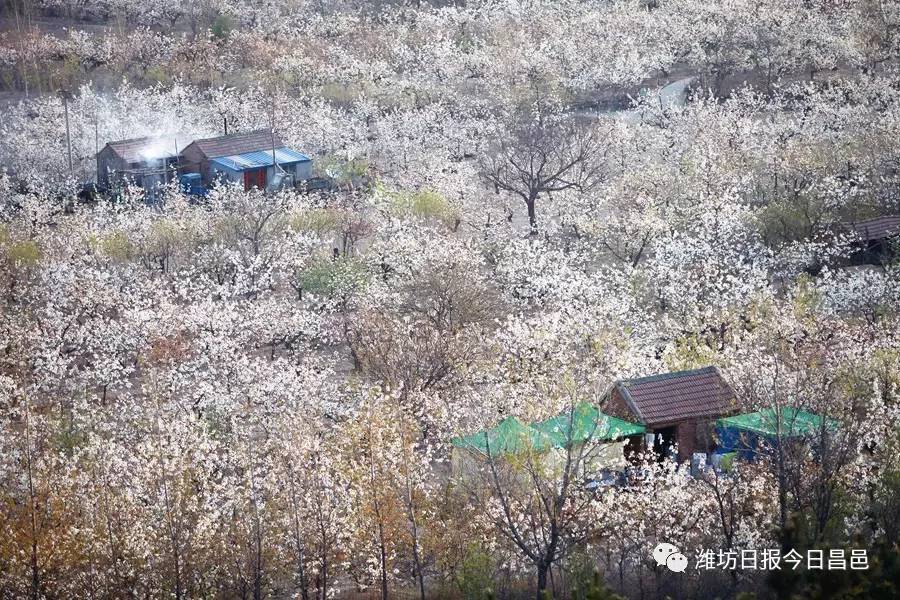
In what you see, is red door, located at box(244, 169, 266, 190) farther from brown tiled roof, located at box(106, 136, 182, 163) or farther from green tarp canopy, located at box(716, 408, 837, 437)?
green tarp canopy, located at box(716, 408, 837, 437)

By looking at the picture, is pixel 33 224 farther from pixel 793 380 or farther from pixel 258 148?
pixel 793 380

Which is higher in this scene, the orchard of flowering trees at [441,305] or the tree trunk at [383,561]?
the orchard of flowering trees at [441,305]

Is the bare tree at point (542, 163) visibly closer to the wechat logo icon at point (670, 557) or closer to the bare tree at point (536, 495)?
the bare tree at point (536, 495)

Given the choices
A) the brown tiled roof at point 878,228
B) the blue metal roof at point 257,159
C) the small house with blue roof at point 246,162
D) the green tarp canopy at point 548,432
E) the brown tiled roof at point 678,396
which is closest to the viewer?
the green tarp canopy at point 548,432

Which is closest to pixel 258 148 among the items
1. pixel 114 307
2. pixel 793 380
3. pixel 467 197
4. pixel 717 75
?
pixel 467 197

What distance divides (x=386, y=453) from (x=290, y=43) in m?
50.8

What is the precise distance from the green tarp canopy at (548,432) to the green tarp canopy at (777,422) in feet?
6.89

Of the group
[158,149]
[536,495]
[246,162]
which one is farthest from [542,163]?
[536,495]

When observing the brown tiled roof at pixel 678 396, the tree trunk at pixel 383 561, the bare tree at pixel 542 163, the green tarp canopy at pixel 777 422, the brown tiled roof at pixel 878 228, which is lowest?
the tree trunk at pixel 383 561

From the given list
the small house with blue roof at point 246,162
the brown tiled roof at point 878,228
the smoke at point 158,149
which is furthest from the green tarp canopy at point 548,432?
the smoke at point 158,149

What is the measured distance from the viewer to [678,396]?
28.2 metres

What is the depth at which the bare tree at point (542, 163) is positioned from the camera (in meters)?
47.0

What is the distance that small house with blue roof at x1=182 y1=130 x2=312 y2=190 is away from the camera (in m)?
51.4

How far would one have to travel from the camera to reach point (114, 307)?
3788 centimetres
